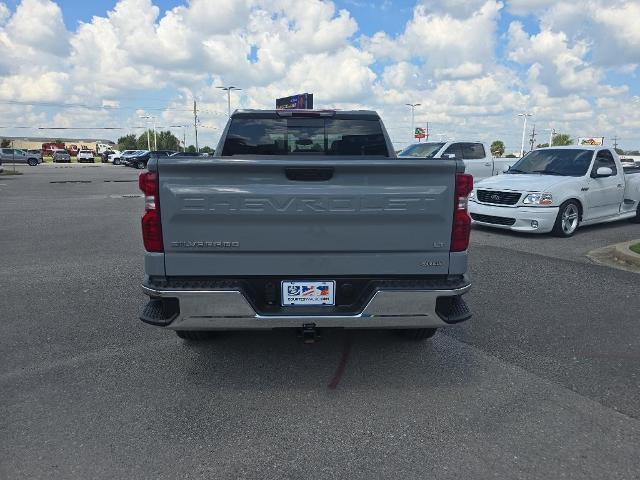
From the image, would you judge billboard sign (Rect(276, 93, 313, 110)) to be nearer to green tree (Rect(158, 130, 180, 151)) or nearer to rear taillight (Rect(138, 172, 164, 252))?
rear taillight (Rect(138, 172, 164, 252))

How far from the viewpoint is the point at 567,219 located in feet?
32.4

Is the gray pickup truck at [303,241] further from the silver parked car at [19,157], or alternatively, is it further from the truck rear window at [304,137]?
the silver parked car at [19,157]

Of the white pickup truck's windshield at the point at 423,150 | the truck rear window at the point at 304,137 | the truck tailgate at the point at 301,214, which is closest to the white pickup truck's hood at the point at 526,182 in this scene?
the white pickup truck's windshield at the point at 423,150

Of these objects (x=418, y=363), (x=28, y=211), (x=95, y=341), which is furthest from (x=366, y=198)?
(x=28, y=211)

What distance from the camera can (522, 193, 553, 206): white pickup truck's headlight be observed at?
944 centimetres

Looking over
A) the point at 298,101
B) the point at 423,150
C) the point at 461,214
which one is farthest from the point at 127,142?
the point at 461,214

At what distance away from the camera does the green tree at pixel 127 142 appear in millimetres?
Result: 129250

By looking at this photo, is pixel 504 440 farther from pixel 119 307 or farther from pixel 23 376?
pixel 119 307

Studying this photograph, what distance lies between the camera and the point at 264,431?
10.2ft

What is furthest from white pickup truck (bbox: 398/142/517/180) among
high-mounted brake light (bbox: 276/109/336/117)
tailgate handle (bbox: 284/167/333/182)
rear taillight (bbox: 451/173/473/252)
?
tailgate handle (bbox: 284/167/333/182)

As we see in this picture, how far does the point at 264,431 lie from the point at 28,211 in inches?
526

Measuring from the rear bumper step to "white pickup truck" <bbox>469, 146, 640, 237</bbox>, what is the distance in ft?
22.5

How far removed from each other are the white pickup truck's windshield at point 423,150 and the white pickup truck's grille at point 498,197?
4.84 metres

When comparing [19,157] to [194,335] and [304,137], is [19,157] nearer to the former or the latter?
[304,137]
